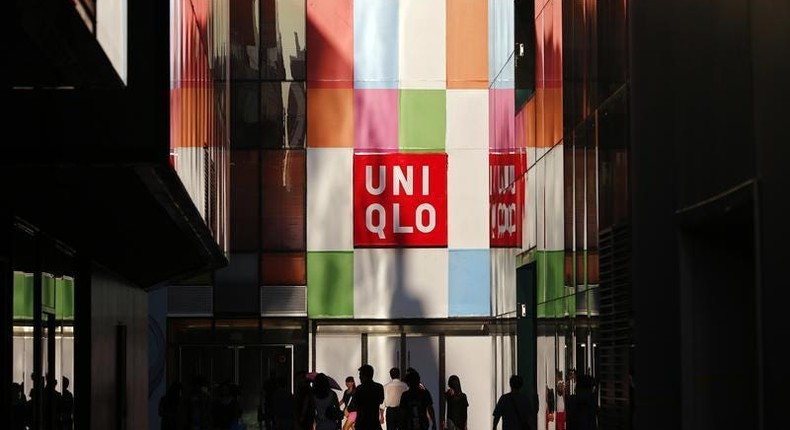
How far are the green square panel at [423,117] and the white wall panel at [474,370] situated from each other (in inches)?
192

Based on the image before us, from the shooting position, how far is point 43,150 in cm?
1303

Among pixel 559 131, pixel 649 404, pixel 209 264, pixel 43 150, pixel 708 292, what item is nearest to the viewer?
pixel 708 292

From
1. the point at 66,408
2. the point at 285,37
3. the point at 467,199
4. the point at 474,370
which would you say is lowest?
the point at 474,370

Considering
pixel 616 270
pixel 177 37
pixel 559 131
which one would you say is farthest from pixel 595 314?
pixel 177 37

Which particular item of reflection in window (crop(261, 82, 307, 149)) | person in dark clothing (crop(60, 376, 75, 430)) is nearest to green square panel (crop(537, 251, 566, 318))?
person in dark clothing (crop(60, 376, 75, 430))

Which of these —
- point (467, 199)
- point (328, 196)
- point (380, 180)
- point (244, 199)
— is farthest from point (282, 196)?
point (467, 199)

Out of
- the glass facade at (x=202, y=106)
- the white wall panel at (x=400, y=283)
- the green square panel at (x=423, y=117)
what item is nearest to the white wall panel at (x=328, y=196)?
the white wall panel at (x=400, y=283)

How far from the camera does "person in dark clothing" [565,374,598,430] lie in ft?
70.9

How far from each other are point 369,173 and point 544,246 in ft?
42.4

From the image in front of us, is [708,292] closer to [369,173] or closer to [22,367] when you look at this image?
[22,367]

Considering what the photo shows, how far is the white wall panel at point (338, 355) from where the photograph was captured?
3931cm

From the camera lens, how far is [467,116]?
39906 millimetres

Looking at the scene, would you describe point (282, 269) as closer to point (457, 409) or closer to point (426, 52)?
point (426, 52)

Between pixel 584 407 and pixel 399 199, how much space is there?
60.4 feet
